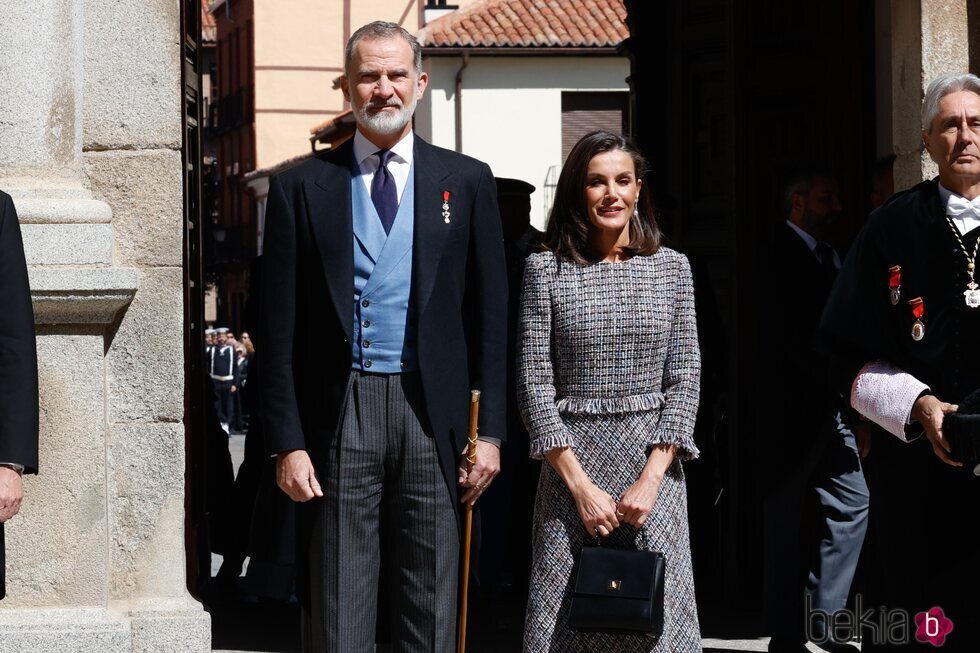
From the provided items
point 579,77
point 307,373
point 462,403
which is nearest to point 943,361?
point 462,403

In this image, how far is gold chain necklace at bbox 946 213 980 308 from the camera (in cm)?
455

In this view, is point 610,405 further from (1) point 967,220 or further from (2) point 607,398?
(1) point 967,220

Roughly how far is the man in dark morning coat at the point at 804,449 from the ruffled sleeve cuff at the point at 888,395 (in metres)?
2.29

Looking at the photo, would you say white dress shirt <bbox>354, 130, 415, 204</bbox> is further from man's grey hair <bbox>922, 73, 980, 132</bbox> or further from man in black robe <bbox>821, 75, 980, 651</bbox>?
man's grey hair <bbox>922, 73, 980, 132</bbox>

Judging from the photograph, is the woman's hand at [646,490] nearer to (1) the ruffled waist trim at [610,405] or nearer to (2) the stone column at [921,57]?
(1) the ruffled waist trim at [610,405]

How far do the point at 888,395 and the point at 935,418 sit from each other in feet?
0.58

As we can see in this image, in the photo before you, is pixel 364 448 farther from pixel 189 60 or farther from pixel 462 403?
pixel 189 60

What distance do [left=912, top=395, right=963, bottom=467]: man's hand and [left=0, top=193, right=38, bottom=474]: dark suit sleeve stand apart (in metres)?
2.31

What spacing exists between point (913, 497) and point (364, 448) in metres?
1.49

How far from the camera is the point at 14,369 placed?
4.47 meters

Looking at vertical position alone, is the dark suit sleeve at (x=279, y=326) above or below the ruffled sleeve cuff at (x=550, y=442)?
above

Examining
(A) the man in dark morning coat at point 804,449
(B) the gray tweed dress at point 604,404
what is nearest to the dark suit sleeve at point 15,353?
(B) the gray tweed dress at point 604,404

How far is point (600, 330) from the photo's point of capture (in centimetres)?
500

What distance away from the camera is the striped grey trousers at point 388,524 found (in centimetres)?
475
